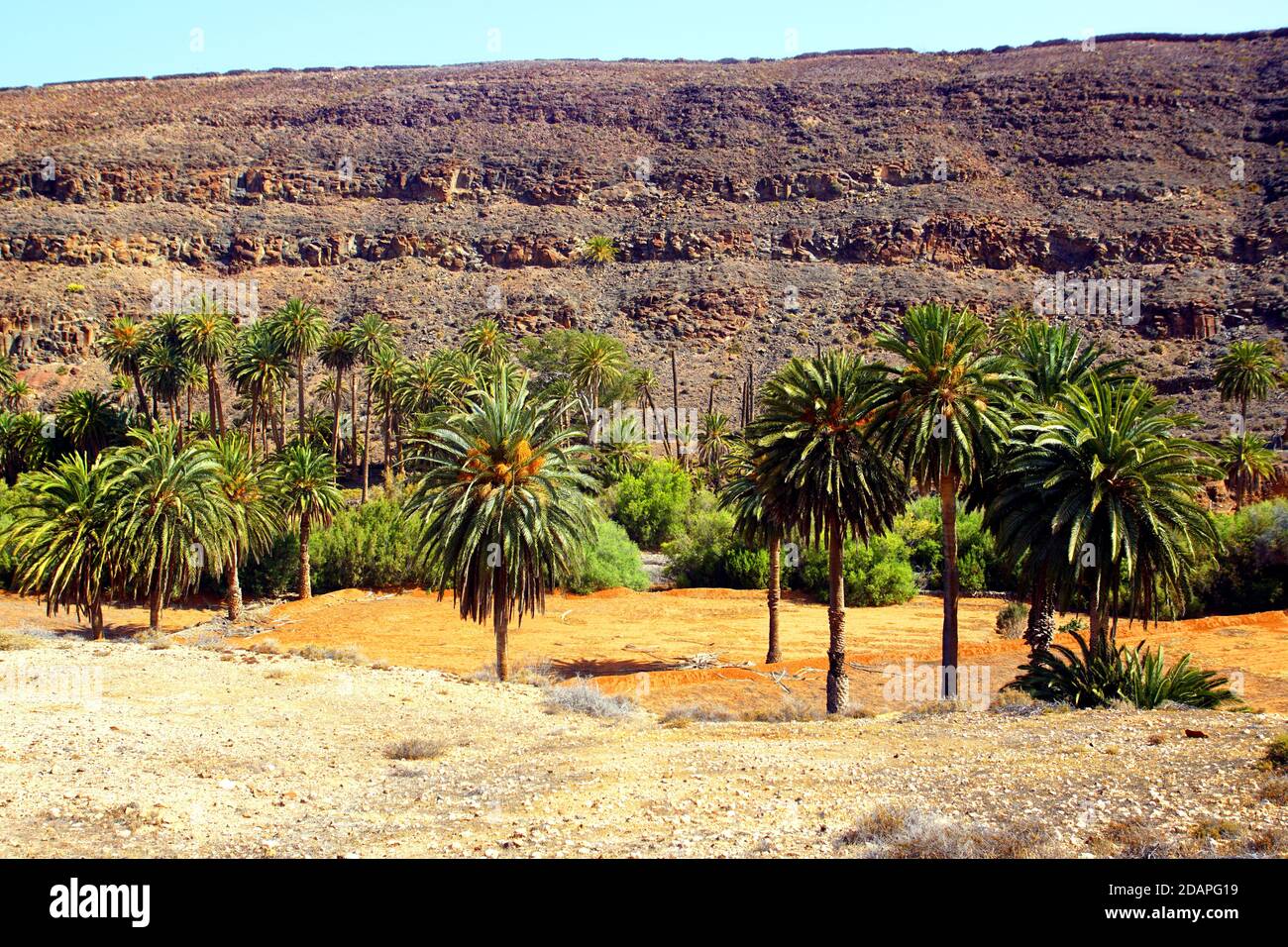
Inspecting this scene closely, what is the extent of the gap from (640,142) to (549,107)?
1493 centimetres

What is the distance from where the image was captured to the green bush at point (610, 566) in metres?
45.2

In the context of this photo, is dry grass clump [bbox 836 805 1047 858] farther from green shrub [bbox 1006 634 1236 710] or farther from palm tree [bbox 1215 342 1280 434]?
palm tree [bbox 1215 342 1280 434]

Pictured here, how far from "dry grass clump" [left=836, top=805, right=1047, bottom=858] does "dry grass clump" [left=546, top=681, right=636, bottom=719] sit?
1013 centimetres

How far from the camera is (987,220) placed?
105 metres

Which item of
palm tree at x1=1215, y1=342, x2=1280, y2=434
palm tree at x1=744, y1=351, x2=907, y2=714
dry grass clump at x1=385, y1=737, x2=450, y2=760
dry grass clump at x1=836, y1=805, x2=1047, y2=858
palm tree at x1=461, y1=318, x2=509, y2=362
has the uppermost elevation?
palm tree at x1=461, y1=318, x2=509, y2=362

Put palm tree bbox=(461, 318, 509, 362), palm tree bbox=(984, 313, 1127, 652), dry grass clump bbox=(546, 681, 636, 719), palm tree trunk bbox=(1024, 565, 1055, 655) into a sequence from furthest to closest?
1. palm tree bbox=(461, 318, 509, 362)
2. palm tree trunk bbox=(1024, 565, 1055, 655)
3. palm tree bbox=(984, 313, 1127, 652)
4. dry grass clump bbox=(546, 681, 636, 719)

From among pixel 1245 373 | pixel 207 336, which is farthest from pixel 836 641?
pixel 1245 373

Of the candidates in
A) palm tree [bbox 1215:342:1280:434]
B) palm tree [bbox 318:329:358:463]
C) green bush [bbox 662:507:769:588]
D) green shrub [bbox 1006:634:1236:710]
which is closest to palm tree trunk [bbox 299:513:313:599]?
green bush [bbox 662:507:769:588]

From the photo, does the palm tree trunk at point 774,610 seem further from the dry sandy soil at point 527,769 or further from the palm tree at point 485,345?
the palm tree at point 485,345

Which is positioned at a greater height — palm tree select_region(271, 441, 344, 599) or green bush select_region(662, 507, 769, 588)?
palm tree select_region(271, 441, 344, 599)

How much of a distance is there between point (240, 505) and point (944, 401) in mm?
26917

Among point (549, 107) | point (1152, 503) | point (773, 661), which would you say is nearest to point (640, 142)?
point (549, 107)

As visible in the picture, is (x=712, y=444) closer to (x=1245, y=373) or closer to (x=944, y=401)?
(x=1245, y=373)

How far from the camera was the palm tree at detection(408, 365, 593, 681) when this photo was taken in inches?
947
